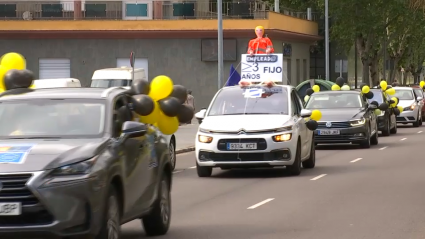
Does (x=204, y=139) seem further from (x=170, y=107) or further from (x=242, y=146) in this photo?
Result: (x=170, y=107)

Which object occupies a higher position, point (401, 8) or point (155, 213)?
point (401, 8)

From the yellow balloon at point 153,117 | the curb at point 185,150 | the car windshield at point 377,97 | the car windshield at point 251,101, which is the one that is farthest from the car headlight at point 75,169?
the car windshield at point 377,97

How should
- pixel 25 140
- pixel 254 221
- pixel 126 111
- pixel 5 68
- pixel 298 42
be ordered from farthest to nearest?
1. pixel 298 42
2. pixel 5 68
3. pixel 254 221
4. pixel 126 111
5. pixel 25 140

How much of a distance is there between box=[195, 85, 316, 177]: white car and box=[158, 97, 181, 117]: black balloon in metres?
5.58

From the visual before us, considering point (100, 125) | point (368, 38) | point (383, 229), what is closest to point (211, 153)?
point (383, 229)

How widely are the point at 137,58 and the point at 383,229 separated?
41783mm

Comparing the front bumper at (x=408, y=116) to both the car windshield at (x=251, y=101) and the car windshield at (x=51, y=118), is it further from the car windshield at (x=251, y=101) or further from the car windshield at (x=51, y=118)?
the car windshield at (x=51, y=118)

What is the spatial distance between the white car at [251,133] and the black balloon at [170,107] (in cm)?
558

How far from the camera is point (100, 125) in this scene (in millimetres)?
10000

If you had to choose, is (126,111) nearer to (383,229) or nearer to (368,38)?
(383,229)

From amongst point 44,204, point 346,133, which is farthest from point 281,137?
point 44,204

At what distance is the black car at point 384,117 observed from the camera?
1334 inches

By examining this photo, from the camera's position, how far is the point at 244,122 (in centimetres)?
1850

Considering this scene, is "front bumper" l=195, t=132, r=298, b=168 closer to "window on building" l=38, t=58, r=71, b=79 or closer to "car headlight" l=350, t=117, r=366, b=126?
"car headlight" l=350, t=117, r=366, b=126
